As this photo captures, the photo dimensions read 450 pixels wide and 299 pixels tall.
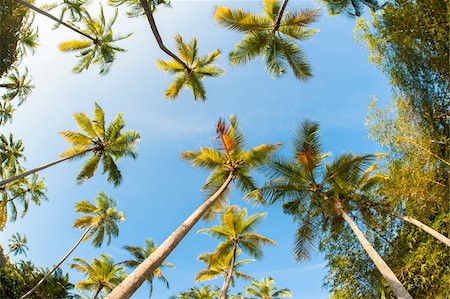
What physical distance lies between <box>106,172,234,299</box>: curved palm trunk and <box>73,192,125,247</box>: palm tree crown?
1660cm

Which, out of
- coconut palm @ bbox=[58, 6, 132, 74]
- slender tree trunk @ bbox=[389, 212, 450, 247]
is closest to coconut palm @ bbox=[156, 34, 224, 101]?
coconut palm @ bbox=[58, 6, 132, 74]

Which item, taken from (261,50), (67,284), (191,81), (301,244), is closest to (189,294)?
(67,284)

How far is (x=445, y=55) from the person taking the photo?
7531mm

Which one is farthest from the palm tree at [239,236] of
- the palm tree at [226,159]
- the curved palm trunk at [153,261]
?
the curved palm trunk at [153,261]

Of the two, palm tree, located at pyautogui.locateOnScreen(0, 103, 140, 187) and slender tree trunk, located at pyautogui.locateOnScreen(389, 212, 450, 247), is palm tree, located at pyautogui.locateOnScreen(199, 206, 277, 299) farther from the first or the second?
slender tree trunk, located at pyautogui.locateOnScreen(389, 212, 450, 247)

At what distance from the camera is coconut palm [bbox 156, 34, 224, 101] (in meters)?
17.7

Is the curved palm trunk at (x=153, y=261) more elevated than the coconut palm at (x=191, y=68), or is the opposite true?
the coconut palm at (x=191, y=68)

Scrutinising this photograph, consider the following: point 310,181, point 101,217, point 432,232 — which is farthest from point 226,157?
point 101,217

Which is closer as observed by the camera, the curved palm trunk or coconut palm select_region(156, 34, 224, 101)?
the curved palm trunk

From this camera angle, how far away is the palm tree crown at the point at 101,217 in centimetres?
2586

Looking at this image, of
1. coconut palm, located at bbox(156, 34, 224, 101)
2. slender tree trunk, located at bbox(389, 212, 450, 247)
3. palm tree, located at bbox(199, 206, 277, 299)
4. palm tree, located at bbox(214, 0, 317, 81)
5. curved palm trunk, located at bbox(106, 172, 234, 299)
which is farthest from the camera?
palm tree, located at bbox(199, 206, 277, 299)

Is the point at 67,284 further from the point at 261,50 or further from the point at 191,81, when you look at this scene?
the point at 261,50

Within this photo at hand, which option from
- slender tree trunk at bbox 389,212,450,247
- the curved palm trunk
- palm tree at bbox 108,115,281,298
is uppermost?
palm tree at bbox 108,115,281,298

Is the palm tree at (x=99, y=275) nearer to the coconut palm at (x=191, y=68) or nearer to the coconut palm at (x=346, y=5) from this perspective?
the coconut palm at (x=191, y=68)
